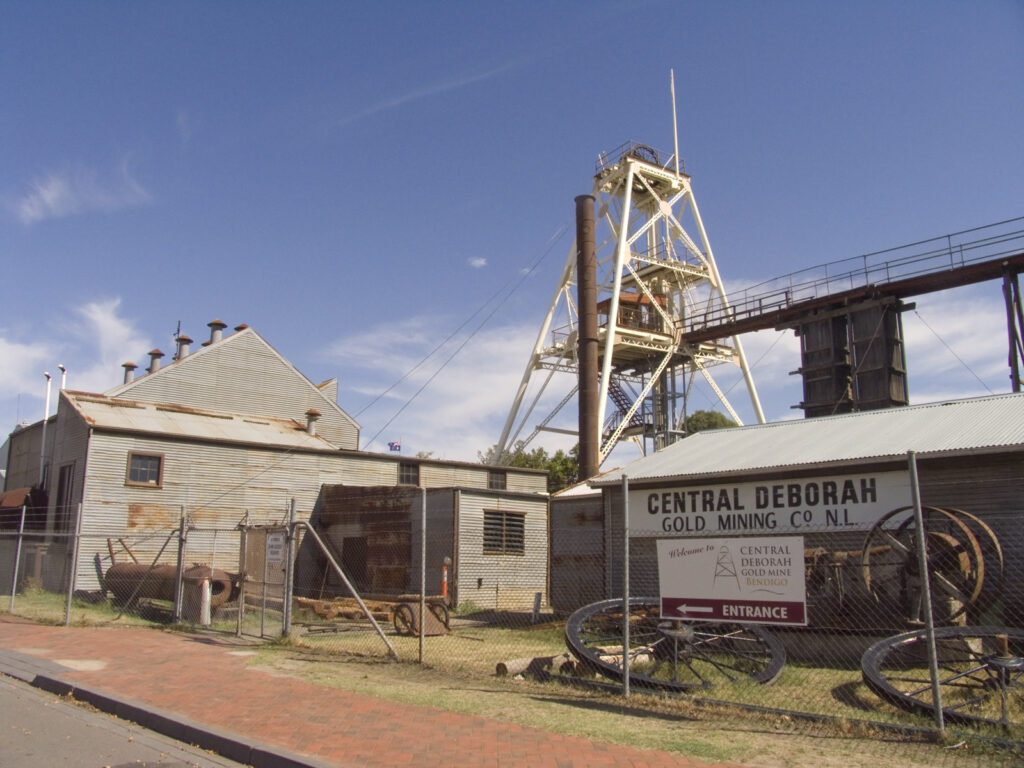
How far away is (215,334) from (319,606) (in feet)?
90.7

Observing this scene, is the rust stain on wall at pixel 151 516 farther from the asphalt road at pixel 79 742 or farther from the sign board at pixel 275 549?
the asphalt road at pixel 79 742

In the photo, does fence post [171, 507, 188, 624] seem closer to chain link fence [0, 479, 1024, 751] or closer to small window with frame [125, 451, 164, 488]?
chain link fence [0, 479, 1024, 751]

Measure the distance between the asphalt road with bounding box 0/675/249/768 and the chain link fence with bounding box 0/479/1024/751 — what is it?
384 cm

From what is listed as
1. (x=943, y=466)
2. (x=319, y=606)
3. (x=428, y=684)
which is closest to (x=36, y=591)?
Answer: (x=319, y=606)

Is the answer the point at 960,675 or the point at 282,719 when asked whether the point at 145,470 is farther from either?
the point at 960,675

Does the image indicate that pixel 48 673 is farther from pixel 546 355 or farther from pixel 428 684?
pixel 546 355

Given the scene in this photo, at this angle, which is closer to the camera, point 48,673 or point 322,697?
point 322,697

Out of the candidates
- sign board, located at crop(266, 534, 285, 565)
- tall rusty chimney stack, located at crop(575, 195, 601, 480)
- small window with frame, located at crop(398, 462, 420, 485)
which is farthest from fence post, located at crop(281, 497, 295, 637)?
tall rusty chimney stack, located at crop(575, 195, 601, 480)

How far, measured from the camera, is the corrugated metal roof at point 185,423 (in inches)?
1080

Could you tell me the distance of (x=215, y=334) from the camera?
43.4 metres

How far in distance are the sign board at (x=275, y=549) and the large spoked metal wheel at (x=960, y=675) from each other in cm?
931

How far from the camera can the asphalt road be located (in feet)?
22.0

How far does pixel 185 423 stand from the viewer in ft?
100

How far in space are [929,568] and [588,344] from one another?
87.0ft
